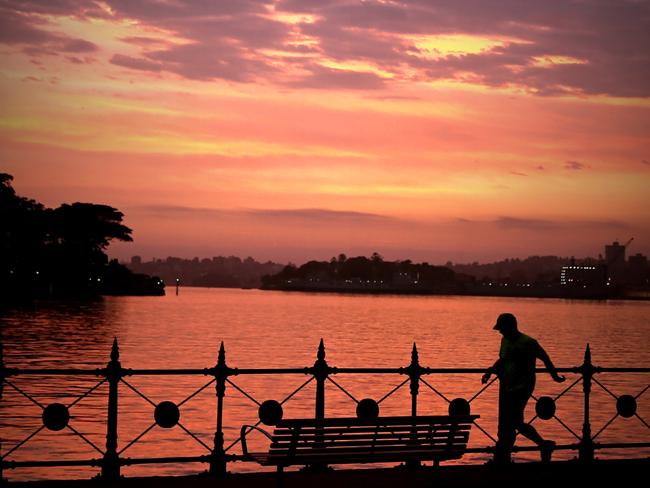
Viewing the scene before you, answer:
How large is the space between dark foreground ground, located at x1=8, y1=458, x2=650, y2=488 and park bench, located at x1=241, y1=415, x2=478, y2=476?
39.6 inches

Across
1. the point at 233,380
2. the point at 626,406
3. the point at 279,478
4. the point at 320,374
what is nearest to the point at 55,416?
the point at 279,478

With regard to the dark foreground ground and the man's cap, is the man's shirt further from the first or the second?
the dark foreground ground

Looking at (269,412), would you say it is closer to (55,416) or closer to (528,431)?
(55,416)

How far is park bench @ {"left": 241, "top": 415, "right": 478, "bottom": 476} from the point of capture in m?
13.5

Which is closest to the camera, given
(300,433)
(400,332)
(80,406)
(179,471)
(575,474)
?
(300,433)

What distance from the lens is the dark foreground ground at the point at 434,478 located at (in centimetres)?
1513

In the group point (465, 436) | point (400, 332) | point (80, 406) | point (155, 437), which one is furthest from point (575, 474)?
point (400, 332)

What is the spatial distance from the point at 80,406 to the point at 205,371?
1088 inches

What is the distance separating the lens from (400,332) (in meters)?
129

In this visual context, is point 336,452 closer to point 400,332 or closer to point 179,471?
point 179,471

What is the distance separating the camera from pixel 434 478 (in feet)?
51.3

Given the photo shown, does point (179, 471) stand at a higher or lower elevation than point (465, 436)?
lower

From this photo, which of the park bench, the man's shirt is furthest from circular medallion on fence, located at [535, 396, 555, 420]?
the park bench

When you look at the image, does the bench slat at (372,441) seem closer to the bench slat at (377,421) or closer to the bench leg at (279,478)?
the bench slat at (377,421)
